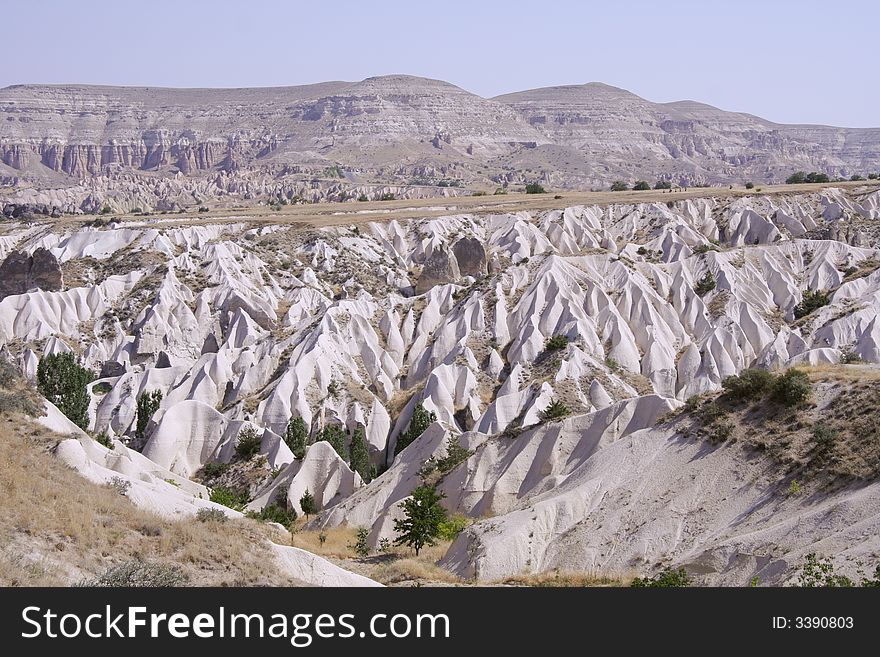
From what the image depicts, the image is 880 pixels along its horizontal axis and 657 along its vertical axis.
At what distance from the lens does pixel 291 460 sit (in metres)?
40.3

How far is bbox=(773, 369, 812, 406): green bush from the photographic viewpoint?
2431cm

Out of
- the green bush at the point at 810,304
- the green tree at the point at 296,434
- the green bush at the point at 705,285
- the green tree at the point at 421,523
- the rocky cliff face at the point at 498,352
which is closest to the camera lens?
the rocky cliff face at the point at 498,352

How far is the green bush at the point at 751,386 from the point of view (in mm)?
25281

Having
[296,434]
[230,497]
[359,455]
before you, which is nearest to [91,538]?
[230,497]

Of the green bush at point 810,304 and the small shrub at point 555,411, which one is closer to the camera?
the small shrub at point 555,411

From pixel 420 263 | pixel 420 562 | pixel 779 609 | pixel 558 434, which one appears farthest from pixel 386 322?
pixel 779 609

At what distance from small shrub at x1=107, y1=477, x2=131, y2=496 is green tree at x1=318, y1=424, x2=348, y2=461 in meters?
23.1

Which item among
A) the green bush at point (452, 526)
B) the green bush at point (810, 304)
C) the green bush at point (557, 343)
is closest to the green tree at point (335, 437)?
the green bush at point (557, 343)

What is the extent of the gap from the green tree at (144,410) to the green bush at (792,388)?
102 ft

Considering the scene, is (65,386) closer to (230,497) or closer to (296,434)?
(296,434)

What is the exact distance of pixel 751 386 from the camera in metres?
25.5

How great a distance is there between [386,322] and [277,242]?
1758 centimetres

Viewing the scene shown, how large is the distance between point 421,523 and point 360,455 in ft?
59.7

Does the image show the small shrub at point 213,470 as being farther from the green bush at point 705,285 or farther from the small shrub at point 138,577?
the green bush at point 705,285
